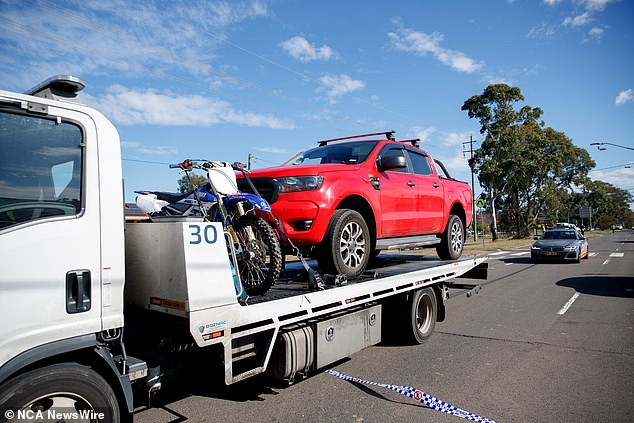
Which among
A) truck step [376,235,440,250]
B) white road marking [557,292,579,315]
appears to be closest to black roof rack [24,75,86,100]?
truck step [376,235,440,250]

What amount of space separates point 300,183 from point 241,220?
1026 millimetres

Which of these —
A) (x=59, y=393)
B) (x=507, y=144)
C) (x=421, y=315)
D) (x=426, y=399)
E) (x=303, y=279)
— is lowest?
(x=426, y=399)

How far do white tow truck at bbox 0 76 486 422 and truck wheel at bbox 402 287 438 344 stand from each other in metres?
2.53

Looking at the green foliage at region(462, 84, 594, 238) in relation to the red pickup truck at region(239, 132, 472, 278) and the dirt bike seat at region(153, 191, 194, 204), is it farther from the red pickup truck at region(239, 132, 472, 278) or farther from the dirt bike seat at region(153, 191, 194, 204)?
the dirt bike seat at region(153, 191, 194, 204)

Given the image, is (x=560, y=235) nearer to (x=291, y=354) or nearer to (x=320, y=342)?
(x=320, y=342)

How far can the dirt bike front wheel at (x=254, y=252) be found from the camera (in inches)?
166

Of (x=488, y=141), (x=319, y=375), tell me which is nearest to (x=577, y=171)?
(x=488, y=141)

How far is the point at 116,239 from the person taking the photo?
2898 mm

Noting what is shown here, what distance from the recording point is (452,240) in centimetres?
819

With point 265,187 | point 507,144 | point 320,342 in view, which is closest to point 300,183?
point 265,187

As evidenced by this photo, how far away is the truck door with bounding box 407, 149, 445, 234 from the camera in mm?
7023

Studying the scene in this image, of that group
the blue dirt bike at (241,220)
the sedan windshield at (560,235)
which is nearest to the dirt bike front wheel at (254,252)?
the blue dirt bike at (241,220)

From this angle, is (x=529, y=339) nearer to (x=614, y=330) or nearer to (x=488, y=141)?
(x=614, y=330)

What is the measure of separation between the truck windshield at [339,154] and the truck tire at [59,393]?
4145mm
